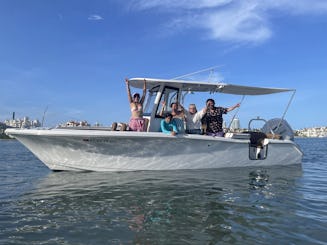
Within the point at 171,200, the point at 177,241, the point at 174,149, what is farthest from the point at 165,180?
the point at 177,241

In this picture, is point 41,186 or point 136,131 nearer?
point 41,186

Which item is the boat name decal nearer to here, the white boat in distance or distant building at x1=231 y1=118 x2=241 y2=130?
the white boat in distance

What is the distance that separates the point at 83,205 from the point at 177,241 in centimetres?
240

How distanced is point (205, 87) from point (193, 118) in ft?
4.00

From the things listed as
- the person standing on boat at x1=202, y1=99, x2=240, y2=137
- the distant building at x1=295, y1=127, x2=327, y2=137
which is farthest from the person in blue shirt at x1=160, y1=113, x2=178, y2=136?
the distant building at x1=295, y1=127, x2=327, y2=137

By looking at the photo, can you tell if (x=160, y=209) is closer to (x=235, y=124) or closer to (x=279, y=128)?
(x=235, y=124)

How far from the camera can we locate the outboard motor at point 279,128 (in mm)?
12972

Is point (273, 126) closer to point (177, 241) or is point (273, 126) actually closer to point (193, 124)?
point (193, 124)

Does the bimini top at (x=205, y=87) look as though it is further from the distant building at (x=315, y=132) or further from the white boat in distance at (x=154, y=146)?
the distant building at (x=315, y=132)

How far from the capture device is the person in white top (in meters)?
10.7

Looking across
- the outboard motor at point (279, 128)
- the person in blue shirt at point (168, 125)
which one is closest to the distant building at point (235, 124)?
the outboard motor at point (279, 128)

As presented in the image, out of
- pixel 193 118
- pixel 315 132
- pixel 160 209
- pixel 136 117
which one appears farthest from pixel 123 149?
pixel 315 132

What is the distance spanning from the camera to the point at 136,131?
366 inches

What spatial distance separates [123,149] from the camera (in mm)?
9078
